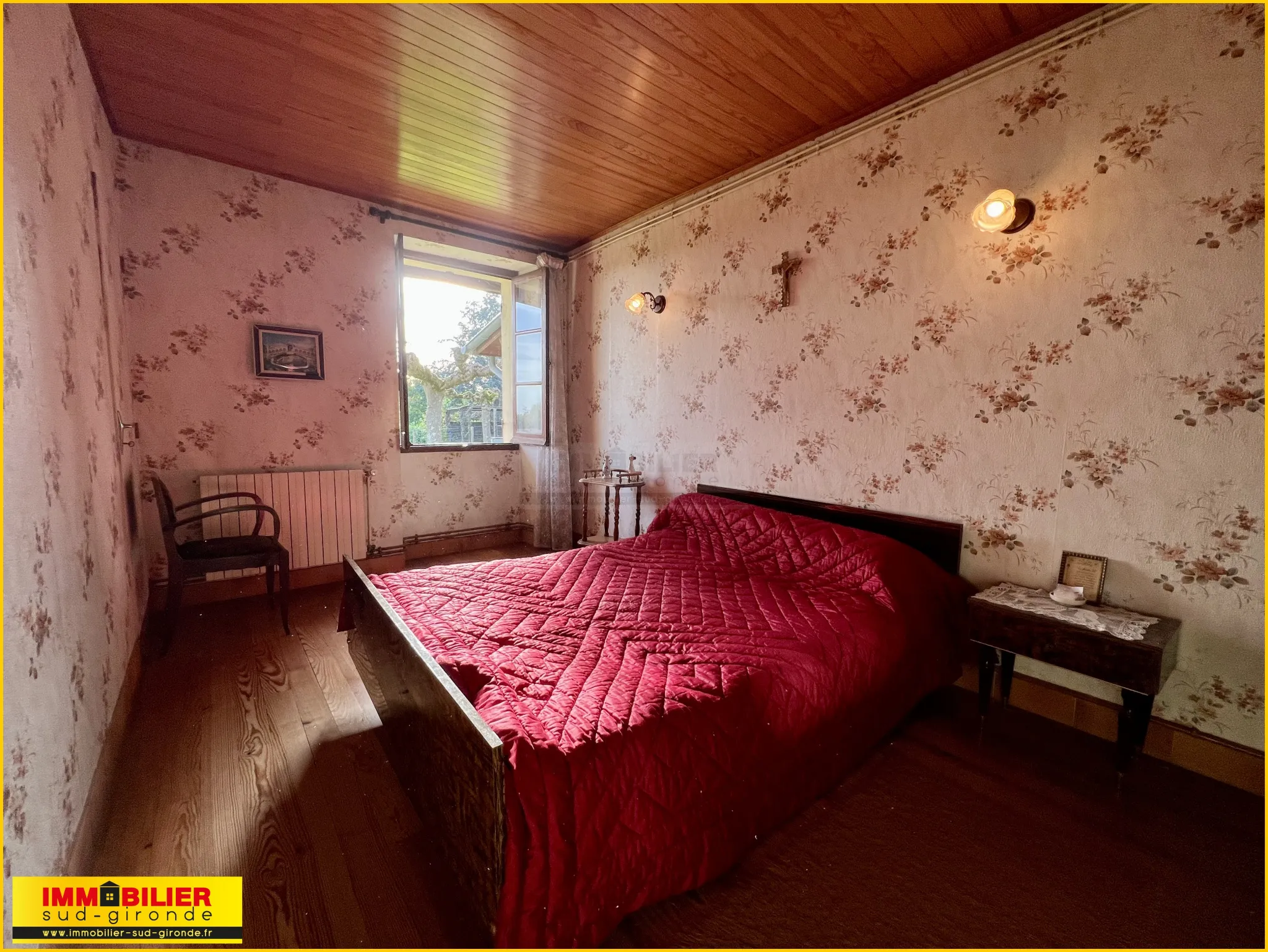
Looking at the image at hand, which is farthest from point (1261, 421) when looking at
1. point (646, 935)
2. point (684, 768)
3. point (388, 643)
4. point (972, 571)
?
point (388, 643)

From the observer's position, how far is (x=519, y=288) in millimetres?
4594

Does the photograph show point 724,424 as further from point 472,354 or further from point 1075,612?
point 472,354

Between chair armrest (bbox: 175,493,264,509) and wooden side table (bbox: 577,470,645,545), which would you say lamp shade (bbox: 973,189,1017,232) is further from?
chair armrest (bbox: 175,493,264,509)

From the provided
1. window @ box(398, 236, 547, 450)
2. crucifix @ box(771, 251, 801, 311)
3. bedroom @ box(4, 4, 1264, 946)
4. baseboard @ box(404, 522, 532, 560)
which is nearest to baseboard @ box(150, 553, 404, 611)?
bedroom @ box(4, 4, 1264, 946)

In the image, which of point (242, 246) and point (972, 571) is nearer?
point (972, 571)

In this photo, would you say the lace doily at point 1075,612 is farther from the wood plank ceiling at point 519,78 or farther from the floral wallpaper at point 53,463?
the floral wallpaper at point 53,463

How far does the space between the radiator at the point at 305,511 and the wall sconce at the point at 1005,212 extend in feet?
12.4

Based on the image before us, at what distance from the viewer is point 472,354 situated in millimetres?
4848

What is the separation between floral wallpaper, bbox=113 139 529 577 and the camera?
3004mm

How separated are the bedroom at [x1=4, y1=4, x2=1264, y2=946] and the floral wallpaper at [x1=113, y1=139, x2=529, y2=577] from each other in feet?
0.08

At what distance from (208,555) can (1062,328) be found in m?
3.88

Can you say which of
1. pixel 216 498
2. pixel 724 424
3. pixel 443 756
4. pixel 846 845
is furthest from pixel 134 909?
pixel 724 424

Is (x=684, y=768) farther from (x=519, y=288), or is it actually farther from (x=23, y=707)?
(x=519, y=288)

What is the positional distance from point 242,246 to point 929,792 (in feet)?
14.3
